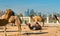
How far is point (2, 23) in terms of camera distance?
45.7 ft

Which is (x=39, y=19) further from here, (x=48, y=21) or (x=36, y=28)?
(x=48, y=21)

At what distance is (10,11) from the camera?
16703 millimetres

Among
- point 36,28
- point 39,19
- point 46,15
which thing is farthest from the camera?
point 46,15

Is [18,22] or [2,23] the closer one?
[18,22]

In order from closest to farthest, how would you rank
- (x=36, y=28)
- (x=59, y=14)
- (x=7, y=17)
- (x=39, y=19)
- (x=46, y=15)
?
(x=7, y=17) → (x=36, y=28) → (x=39, y=19) → (x=46, y=15) → (x=59, y=14)

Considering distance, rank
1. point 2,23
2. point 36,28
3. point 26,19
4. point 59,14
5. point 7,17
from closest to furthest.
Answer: point 2,23 → point 7,17 → point 36,28 → point 26,19 → point 59,14

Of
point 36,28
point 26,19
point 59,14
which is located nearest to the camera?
point 36,28

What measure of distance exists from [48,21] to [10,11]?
24331 mm

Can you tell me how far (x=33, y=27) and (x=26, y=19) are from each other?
17.0m

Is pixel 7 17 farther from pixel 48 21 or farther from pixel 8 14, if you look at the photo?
pixel 48 21

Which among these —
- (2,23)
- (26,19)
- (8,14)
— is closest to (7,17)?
(8,14)

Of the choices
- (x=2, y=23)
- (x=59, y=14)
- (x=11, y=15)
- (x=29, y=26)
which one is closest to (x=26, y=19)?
(x=59, y=14)

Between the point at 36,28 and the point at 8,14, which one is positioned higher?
the point at 8,14

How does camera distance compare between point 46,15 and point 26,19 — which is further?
point 46,15
